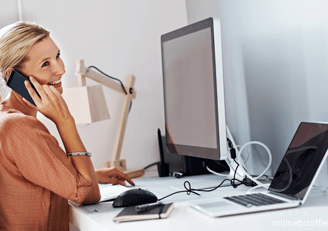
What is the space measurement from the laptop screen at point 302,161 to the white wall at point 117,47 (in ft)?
3.20

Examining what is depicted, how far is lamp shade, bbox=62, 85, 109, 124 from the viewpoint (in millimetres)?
1530

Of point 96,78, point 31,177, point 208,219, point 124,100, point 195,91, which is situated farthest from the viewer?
point 124,100

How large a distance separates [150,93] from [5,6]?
0.77 metres

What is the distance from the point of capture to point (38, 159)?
39.0 inches

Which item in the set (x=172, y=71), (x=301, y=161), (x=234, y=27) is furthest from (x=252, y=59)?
(x=301, y=161)

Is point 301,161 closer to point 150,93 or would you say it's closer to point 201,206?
point 201,206

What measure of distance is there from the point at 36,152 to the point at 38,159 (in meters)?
0.02

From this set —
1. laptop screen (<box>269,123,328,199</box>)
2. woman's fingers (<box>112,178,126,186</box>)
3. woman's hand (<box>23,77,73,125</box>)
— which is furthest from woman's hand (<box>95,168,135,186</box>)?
laptop screen (<box>269,123,328,199</box>)

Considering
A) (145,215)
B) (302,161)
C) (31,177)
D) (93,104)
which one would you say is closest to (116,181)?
(93,104)

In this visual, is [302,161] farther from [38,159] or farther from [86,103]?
[86,103]

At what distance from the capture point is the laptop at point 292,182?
85cm

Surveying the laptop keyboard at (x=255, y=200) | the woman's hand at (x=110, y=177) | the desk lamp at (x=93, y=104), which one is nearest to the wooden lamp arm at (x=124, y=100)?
the desk lamp at (x=93, y=104)

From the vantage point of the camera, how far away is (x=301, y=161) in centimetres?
96

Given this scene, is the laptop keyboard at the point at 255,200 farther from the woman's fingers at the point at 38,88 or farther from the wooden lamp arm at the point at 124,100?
the wooden lamp arm at the point at 124,100
